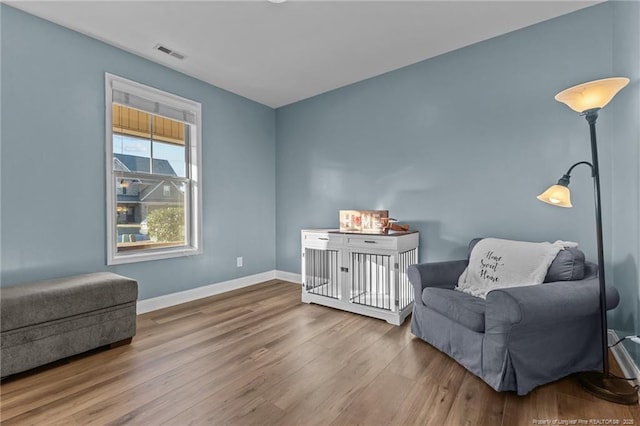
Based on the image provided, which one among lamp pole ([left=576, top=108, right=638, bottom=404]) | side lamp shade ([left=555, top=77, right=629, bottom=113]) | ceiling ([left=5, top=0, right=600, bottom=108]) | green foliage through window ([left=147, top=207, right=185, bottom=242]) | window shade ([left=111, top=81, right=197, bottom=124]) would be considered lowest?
lamp pole ([left=576, top=108, right=638, bottom=404])

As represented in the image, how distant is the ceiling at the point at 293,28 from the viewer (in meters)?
2.22

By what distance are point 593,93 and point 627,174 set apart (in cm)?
79

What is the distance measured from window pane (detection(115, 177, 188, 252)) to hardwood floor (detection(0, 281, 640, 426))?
953 millimetres

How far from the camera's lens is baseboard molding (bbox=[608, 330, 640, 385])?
1.68 meters

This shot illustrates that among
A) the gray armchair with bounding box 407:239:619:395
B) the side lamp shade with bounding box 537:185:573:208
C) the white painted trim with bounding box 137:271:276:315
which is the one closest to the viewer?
the gray armchair with bounding box 407:239:619:395

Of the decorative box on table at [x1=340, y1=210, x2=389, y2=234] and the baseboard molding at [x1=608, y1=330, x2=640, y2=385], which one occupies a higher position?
the decorative box on table at [x1=340, y1=210, x2=389, y2=234]

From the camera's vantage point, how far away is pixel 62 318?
196 cm

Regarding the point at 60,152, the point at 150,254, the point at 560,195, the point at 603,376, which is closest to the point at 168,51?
the point at 60,152

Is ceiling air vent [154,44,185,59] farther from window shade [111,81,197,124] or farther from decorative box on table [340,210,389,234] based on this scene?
decorative box on table [340,210,389,234]

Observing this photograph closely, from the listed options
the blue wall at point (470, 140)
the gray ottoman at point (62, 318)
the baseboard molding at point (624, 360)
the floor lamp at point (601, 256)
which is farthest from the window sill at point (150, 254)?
the baseboard molding at point (624, 360)

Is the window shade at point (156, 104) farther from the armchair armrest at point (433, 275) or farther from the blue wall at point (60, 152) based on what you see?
the armchair armrest at point (433, 275)

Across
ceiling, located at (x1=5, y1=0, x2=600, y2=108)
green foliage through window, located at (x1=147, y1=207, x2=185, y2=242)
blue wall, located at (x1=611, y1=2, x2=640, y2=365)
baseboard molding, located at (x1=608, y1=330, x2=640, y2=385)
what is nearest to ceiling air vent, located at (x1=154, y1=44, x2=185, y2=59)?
ceiling, located at (x1=5, y1=0, x2=600, y2=108)

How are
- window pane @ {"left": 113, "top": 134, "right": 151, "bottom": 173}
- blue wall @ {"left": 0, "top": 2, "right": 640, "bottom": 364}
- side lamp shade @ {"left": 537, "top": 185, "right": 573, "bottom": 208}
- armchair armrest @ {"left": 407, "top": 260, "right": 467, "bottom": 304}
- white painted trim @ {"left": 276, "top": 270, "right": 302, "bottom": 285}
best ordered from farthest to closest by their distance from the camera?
white painted trim @ {"left": 276, "top": 270, "right": 302, "bottom": 285}
window pane @ {"left": 113, "top": 134, "right": 151, "bottom": 173}
armchair armrest @ {"left": 407, "top": 260, "right": 467, "bottom": 304}
blue wall @ {"left": 0, "top": 2, "right": 640, "bottom": 364}
side lamp shade @ {"left": 537, "top": 185, "right": 573, "bottom": 208}

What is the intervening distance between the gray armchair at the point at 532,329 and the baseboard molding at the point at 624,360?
5.4 inches
